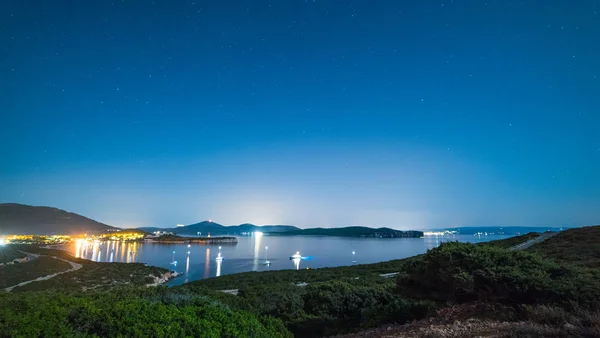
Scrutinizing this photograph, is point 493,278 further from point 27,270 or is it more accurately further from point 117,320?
point 27,270

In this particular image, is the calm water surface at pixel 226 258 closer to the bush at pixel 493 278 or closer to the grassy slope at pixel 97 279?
the grassy slope at pixel 97 279

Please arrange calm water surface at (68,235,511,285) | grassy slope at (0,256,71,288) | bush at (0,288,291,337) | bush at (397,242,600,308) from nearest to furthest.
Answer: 1. bush at (0,288,291,337)
2. bush at (397,242,600,308)
3. grassy slope at (0,256,71,288)
4. calm water surface at (68,235,511,285)

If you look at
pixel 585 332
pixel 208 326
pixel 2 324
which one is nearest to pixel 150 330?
pixel 208 326

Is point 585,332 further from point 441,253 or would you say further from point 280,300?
point 280,300

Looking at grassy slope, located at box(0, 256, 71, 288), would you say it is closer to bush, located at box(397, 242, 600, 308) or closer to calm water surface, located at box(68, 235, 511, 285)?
calm water surface, located at box(68, 235, 511, 285)

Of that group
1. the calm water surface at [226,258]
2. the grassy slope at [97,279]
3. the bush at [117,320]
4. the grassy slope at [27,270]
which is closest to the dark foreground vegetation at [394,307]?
the bush at [117,320]

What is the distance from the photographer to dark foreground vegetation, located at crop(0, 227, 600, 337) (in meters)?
5.39

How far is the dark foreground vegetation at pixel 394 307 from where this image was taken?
5.39m

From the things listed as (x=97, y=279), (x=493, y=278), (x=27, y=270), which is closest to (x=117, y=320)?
(x=493, y=278)

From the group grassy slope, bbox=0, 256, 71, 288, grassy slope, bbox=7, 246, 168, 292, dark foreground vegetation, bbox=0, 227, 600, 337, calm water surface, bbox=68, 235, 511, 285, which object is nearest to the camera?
dark foreground vegetation, bbox=0, 227, 600, 337

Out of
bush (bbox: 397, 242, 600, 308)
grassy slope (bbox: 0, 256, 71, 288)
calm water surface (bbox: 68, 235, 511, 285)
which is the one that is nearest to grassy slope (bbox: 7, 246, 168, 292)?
grassy slope (bbox: 0, 256, 71, 288)

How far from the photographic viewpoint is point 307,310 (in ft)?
40.7

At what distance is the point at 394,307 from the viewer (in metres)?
9.99

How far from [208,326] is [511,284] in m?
7.40
